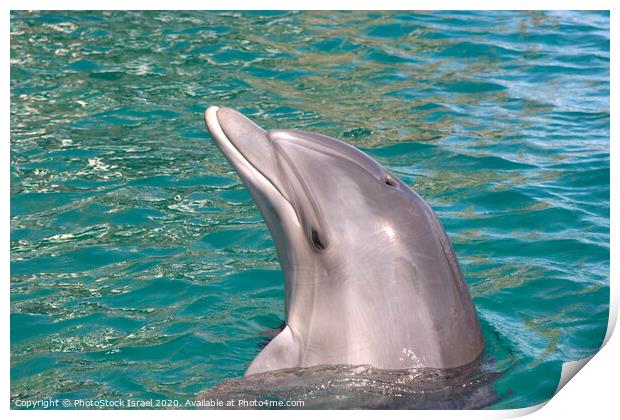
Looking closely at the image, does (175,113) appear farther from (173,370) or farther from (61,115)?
(173,370)

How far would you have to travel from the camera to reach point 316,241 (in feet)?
17.4

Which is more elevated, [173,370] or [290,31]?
[290,31]

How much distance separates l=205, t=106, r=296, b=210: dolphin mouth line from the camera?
5.40m

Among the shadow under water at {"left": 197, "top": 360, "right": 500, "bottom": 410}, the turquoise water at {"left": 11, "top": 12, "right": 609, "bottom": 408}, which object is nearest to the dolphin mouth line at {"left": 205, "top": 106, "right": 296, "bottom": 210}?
the shadow under water at {"left": 197, "top": 360, "right": 500, "bottom": 410}

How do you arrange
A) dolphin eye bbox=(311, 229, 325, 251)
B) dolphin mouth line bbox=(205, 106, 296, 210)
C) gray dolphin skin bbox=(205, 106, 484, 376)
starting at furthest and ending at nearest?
dolphin mouth line bbox=(205, 106, 296, 210), dolphin eye bbox=(311, 229, 325, 251), gray dolphin skin bbox=(205, 106, 484, 376)

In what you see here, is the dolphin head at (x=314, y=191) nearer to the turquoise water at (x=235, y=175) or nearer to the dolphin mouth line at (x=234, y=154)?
the dolphin mouth line at (x=234, y=154)

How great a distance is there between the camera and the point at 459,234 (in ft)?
28.3

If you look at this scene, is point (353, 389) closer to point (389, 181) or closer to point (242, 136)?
point (389, 181)

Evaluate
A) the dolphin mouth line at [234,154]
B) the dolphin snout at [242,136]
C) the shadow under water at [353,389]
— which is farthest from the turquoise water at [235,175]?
the dolphin snout at [242,136]

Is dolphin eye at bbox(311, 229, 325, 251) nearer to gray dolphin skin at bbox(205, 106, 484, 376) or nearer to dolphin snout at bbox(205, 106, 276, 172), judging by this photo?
gray dolphin skin at bbox(205, 106, 484, 376)

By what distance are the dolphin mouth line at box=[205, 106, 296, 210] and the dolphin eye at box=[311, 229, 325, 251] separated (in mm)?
197

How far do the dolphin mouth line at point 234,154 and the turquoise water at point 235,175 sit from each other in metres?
1.54

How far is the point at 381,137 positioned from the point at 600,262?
3.43m
